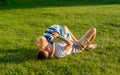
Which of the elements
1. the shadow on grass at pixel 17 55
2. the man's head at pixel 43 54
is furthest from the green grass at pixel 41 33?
the man's head at pixel 43 54

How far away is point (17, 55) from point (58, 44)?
0.91 meters

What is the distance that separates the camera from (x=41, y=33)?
1054cm

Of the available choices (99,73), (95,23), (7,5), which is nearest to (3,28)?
(95,23)

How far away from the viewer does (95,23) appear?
12.4 metres

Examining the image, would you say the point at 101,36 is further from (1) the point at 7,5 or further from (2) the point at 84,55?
(1) the point at 7,5

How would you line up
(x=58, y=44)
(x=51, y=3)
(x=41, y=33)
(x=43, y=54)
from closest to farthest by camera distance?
1. (x=43, y=54)
2. (x=58, y=44)
3. (x=41, y=33)
4. (x=51, y=3)

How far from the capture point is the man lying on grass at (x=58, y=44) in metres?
7.58

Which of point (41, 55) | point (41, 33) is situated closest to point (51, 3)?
point (41, 33)

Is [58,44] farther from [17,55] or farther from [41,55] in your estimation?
[17,55]

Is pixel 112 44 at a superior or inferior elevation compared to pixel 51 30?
inferior

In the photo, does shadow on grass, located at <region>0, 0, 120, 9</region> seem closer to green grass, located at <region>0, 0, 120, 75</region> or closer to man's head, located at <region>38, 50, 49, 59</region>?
green grass, located at <region>0, 0, 120, 75</region>

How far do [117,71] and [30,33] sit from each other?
12.6 feet

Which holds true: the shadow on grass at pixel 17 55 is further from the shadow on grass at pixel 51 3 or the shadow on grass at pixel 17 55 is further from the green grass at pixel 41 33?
the shadow on grass at pixel 51 3

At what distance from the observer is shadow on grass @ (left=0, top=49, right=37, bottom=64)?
767 cm
